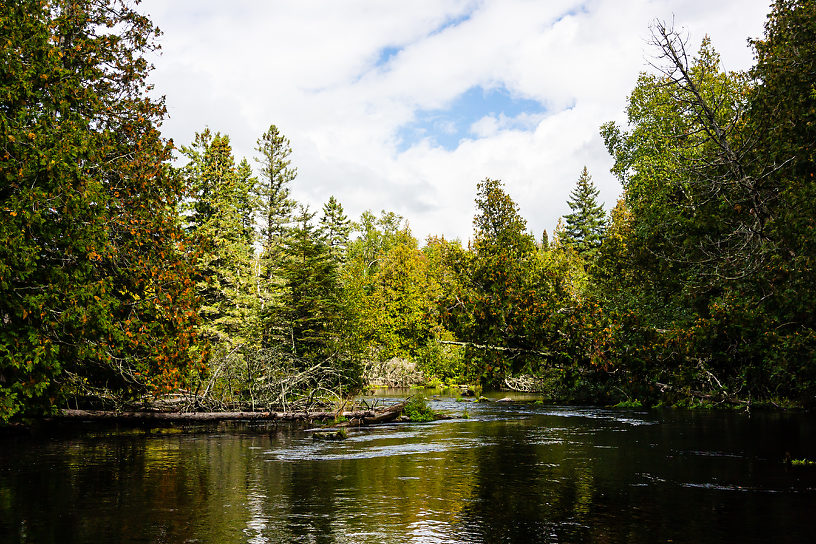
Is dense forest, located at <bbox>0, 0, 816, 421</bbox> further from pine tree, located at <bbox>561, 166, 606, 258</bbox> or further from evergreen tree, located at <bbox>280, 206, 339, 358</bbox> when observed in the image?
pine tree, located at <bbox>561, 166, 606, 258</bbox>

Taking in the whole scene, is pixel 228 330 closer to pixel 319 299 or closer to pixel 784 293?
pixel 319 299

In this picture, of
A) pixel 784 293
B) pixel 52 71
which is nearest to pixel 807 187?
pixel 784 293

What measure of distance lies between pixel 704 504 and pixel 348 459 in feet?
28.5

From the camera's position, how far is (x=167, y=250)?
21.5 metres

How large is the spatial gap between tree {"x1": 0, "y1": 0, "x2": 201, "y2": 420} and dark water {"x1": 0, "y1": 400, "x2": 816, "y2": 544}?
254 centimetres

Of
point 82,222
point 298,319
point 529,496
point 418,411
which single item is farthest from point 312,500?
point 298,319

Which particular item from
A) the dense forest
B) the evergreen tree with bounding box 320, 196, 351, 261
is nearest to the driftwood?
the dense forest

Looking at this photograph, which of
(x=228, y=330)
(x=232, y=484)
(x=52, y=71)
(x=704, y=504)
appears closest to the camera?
(x=704, y=504)

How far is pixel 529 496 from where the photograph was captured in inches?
461

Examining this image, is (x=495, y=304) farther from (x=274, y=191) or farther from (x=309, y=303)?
(x=274, y=191)

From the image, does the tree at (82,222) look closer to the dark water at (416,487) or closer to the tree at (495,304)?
the dark water at (416,487)

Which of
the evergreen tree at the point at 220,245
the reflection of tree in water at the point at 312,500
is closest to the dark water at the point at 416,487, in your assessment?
the reflection of tree in water at the point at 312,500

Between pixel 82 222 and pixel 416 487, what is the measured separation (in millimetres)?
12743

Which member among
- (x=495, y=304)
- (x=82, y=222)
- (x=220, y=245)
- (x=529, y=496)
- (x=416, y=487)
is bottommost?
(x=529, y=496)
